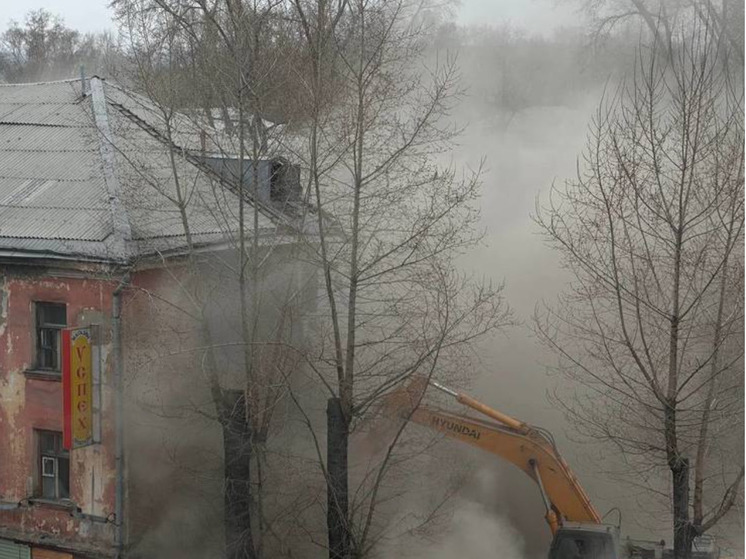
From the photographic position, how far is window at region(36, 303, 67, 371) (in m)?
12.8

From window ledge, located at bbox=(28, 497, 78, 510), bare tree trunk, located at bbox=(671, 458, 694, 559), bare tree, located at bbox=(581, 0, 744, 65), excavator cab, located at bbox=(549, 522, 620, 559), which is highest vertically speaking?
bare tree, located at bbox=(581, 0, 744, 65)

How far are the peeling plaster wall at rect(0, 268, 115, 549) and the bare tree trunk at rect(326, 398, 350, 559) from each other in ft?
10.4

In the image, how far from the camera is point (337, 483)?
11219mm

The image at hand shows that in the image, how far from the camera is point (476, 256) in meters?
17.3

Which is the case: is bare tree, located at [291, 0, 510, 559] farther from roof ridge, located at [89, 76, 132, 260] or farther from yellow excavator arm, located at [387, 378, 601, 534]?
roof ridge, located at [89, 76, 132, 260]

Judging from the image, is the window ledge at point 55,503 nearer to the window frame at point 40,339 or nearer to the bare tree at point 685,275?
the window frame at point 40,339

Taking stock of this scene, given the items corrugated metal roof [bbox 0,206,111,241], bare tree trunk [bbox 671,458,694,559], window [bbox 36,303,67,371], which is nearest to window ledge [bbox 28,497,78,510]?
window [bbox 36,303,67,371]

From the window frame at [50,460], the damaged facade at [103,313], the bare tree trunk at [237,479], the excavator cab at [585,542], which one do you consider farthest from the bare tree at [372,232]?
the window frame at [50,460]

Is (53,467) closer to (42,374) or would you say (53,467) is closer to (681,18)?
(42,374)

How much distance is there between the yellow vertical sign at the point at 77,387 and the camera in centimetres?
1176

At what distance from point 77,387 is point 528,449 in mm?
5731

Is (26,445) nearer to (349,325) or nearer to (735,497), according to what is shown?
(349,325)

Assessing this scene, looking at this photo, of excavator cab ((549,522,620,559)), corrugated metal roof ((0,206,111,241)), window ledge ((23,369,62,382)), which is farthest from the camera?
window ledge ((23,369,62,382))

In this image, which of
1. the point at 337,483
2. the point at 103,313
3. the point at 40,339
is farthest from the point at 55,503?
the point at 337,483
